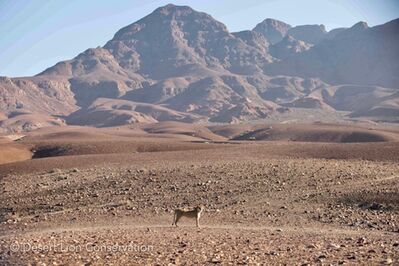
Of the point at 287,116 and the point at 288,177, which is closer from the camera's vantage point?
the point at 288,177

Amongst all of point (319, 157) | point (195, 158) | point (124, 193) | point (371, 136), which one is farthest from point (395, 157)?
point (371, 136)

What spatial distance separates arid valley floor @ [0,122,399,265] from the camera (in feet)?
39.8

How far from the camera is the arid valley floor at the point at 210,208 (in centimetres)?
1214

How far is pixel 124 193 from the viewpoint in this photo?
24250 mm

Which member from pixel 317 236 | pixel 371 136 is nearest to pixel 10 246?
pixel 317 236

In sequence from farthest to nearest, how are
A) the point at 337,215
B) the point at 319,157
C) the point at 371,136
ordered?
the point at 371,136, the point at 319,157, the point at 337,215

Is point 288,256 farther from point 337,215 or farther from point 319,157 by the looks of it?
point 319,157

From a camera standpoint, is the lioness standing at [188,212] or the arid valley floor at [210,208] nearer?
the arid valley floor at [210,208]

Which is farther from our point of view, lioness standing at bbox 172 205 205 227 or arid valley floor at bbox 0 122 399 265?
lioness standing at bbox 172 205 205 227

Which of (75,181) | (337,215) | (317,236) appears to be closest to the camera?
(317,236)

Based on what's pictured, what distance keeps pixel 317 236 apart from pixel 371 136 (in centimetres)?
5904

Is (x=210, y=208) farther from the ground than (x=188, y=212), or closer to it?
closer to it

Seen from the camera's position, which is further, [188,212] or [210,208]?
[210,208]

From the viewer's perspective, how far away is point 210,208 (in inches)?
810
